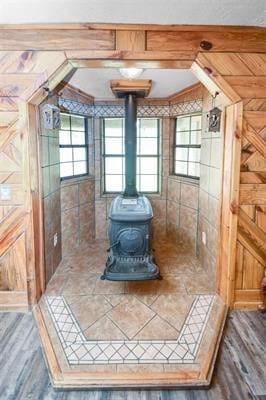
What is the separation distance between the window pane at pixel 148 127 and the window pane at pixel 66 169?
53.0 inches

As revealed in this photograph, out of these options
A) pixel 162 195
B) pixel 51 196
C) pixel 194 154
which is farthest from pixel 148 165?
pixel 51 196

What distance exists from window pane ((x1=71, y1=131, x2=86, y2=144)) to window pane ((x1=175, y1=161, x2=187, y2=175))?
1547 mm

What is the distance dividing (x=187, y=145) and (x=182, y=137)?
228 mm

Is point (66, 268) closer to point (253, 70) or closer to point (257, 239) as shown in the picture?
point (257, 239)

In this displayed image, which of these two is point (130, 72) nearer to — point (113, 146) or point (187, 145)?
point (187, 145)

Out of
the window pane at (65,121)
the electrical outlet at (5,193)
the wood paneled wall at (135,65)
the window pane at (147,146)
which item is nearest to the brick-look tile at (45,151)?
the wood paneled wall at (135,65)

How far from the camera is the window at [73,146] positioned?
421 centimetres

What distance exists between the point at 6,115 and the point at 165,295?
2.30 meters

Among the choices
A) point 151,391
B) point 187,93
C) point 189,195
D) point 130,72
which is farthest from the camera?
point 189,195

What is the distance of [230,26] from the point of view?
8.04ft

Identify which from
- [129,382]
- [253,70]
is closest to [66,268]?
[129,382]

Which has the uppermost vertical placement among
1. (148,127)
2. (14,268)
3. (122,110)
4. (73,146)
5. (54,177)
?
(122,110)

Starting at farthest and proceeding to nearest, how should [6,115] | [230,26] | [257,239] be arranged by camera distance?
[257,239] → [6,115] → [230,26]

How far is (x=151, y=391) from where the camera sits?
2.01 m
